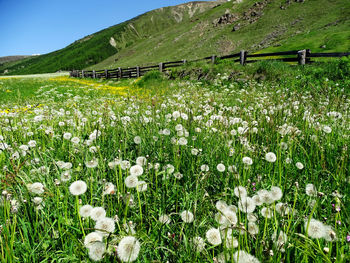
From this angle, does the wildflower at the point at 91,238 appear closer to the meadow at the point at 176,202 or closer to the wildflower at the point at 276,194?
the meadow at the point at 176,202

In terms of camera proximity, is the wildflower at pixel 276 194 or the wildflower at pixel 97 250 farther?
the wildflower at pixel 276 194

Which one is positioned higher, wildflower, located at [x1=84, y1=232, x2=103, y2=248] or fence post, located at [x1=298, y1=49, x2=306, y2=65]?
fence post, located at [x1=298, y1=49, x2=306, y2=65]

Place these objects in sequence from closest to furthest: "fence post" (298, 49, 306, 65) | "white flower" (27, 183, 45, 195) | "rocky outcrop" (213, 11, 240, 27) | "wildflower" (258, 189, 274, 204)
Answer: "wildflower" (258, 189, 274, 204) < "white flower" (27, 183, 45, 195) < "fence post" (298, 49, 306, 65) < "rocky outcrop" (213, 11, 240, 27)

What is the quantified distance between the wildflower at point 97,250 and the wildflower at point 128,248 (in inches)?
3.8

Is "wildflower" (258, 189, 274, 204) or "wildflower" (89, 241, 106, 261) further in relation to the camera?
"wildflower" (258, 189, 274, 204)

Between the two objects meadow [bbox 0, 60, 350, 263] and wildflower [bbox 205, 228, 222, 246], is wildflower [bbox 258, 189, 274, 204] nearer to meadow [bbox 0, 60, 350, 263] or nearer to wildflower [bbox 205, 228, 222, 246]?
meadow [bbox 0, 60, 350, 263]

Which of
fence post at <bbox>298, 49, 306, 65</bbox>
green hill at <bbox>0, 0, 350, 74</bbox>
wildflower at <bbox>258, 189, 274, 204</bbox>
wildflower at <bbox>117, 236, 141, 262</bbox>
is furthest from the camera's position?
green hill at <bbox>0, 0, 350, 74</bbox>

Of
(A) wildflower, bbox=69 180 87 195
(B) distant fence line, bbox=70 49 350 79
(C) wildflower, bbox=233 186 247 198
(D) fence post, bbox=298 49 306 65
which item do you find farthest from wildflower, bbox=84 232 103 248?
(D) fence post, bbox=298 49 306 65

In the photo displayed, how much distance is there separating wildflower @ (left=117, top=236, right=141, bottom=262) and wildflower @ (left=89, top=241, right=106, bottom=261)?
0.32ft

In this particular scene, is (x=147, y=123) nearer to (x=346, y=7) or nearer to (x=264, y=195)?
(x=264, y=195)

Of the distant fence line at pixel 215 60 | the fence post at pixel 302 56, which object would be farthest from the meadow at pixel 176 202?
the distant fence line at pixel 215 60

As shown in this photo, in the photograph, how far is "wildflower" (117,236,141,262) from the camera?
938 mm

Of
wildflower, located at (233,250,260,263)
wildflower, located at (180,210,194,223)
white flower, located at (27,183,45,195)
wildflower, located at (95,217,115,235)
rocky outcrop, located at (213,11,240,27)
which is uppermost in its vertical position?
rocky outcrop, located at (213,11,240,27)

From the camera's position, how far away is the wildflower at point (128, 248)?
0.94 metres
